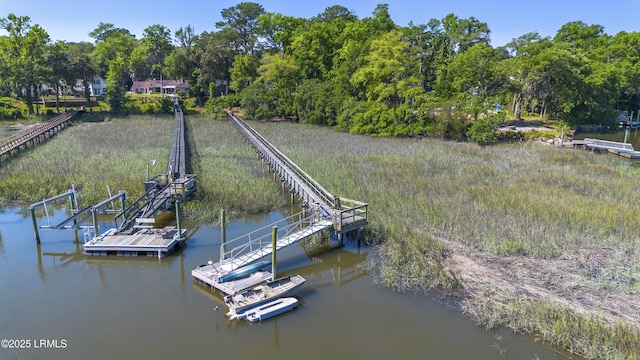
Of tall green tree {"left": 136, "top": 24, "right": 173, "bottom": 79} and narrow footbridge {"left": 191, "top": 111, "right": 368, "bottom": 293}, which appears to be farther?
tall green tree {"left": 136, "top": 24, "right": 173, "bottom": 79}

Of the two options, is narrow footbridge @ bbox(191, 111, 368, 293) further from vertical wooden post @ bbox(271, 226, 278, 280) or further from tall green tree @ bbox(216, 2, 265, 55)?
tall green tree @ bbox(216, 2, 265, 55)

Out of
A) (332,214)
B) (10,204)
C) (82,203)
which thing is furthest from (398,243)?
(10,204)

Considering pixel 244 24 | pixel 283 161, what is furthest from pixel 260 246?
pixel 244 24

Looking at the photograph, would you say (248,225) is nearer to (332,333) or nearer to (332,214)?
(332,214)

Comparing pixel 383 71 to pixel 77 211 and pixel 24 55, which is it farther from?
pixel 24 55

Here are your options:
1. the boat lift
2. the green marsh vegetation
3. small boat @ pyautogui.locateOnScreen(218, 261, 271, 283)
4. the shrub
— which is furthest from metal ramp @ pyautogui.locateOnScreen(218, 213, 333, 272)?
the shrub
